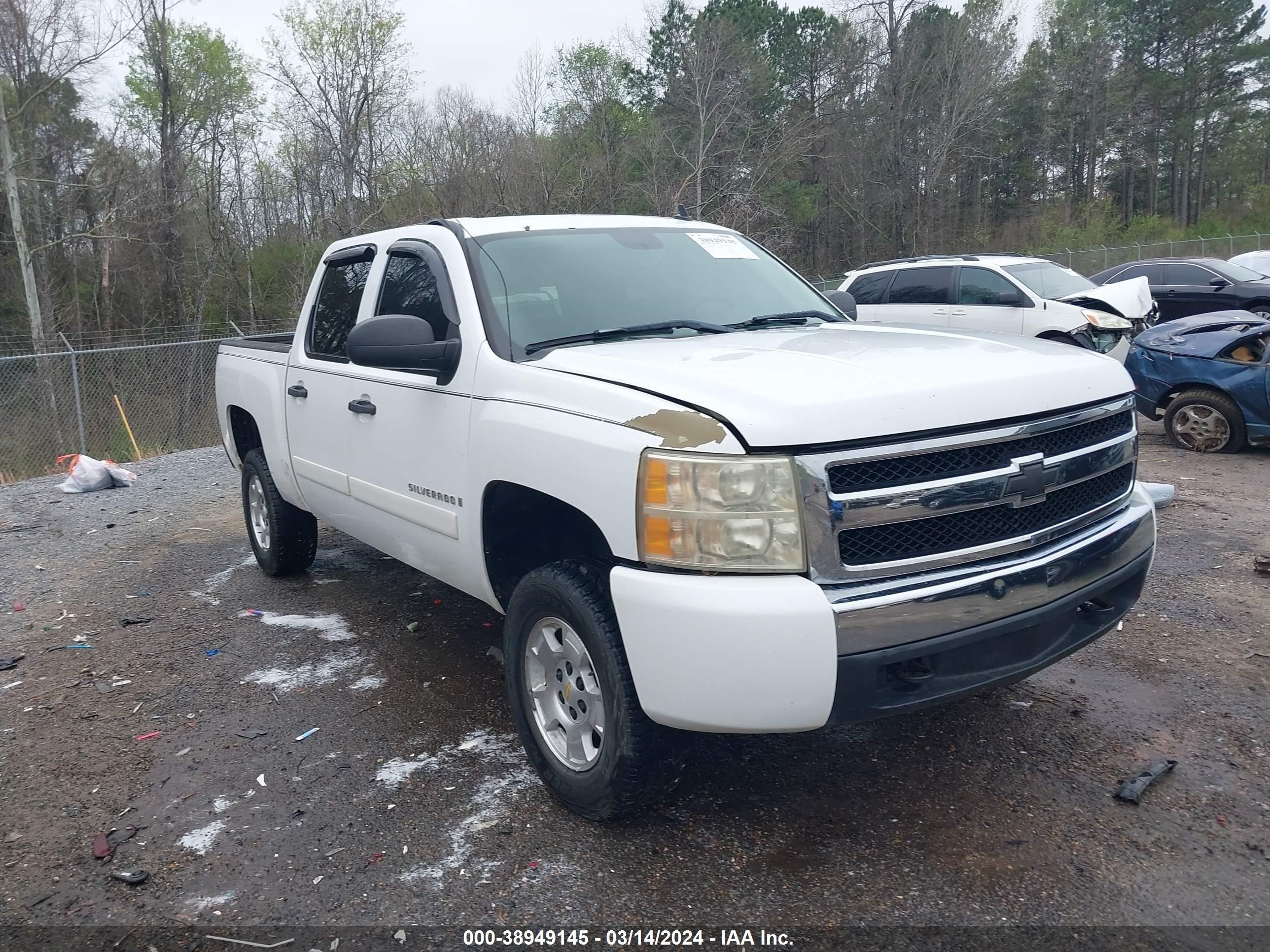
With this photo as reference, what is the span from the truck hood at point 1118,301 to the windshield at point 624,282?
30.0ft

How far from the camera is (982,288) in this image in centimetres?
1286

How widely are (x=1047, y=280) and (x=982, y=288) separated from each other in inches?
33.8

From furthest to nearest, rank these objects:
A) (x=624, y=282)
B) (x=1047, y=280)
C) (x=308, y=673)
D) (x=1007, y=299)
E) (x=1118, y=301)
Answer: (x=1047, y=280)
(x=1007, y=299)
(x=1118, y=301)
(x=308, y=673)
(x=624, y=282)

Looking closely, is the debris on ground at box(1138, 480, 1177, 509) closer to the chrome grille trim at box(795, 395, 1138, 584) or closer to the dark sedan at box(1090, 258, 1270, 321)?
the chrome grille trim at box(795, 395, 1138, 584)

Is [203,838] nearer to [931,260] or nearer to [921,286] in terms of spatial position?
[921,286]

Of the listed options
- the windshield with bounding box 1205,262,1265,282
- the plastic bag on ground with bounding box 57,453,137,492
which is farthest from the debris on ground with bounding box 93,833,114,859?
the windshield with bounding box 1205,262,1265,282

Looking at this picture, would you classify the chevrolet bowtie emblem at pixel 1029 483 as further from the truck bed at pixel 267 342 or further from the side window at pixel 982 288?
the side window at pixel 982 288

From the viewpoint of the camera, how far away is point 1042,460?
2977 millimetres

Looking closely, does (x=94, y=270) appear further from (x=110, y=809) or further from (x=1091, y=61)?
(x=1091, y=61)

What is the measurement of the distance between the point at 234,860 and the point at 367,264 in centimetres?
292

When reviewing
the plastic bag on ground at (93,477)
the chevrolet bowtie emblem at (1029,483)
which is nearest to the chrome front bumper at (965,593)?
the chevrolet bowtie emblem at (1029,483)

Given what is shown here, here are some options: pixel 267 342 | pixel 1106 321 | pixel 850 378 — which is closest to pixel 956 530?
pixel 850 378

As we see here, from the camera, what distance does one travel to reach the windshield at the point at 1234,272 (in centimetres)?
1625

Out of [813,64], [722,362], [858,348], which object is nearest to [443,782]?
[722,362]
